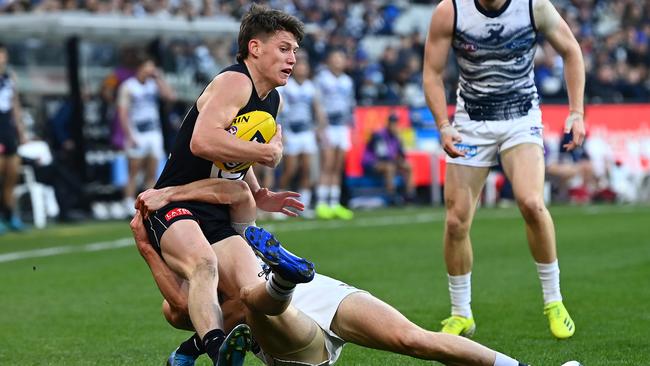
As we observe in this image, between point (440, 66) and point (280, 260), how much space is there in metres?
3.31

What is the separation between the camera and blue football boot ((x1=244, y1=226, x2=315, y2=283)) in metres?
5.42

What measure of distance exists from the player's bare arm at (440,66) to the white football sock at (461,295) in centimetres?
84

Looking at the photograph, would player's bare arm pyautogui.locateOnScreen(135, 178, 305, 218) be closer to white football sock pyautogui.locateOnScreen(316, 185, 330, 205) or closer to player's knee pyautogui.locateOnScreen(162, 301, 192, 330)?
player's knee pyautogui.locateOnScreen(162, 301, 192, 330)

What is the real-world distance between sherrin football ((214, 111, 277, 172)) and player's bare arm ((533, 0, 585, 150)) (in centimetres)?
246

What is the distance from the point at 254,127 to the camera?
6.54 meters

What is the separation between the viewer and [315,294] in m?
5.87

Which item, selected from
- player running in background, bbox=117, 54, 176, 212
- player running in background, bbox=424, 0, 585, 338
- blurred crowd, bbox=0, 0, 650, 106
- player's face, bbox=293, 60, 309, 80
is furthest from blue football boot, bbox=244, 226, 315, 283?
blurred crowd, bbox=0, 0, 650, 106

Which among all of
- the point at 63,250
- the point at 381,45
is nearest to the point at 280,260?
the point at 63,250

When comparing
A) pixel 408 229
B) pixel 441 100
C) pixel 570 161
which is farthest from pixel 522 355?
pixel 570 161

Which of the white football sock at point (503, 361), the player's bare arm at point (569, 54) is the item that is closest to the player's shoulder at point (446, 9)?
the player's bare arm at point (569, 54)

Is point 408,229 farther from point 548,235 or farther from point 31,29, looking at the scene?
point 548,235

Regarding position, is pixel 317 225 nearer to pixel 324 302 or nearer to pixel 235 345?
pixel 324 302

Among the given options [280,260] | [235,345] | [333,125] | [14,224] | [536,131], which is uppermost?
[280,260]

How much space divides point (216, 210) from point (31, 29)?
14.5 m
